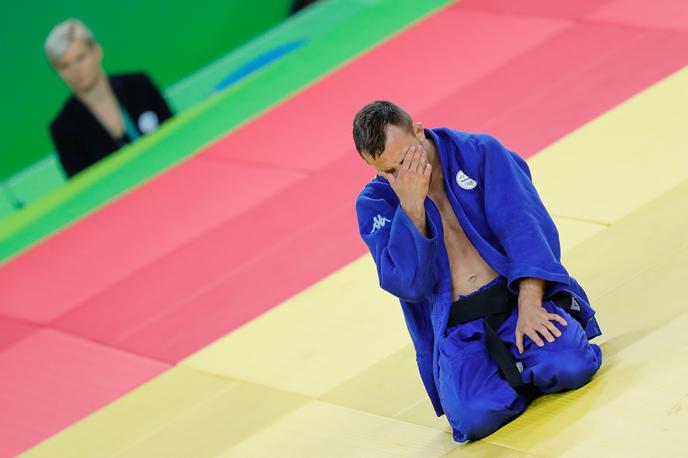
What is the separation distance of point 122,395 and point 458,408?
1.98 meters

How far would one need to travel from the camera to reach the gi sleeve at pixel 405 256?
358 centimetres

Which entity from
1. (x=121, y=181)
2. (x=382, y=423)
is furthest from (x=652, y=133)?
(x=121, y=181)

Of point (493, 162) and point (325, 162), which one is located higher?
point (493, 162)

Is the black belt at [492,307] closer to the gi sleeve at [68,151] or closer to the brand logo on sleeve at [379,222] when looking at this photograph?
the brand logo on sleeve at [379,222]

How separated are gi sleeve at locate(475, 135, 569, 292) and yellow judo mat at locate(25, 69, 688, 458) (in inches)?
15.2

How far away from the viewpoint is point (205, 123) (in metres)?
7.86

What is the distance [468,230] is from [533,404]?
22.8 inches

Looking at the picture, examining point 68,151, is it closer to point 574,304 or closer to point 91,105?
point 91,105

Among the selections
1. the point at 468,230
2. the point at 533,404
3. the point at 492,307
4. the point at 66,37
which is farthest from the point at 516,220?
the point at 66,37

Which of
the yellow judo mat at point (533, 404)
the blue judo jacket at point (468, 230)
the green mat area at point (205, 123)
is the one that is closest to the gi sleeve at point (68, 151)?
the green mat area at point (205, 123)

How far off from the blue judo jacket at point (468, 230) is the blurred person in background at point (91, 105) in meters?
4.26

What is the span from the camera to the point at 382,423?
4.06 metres

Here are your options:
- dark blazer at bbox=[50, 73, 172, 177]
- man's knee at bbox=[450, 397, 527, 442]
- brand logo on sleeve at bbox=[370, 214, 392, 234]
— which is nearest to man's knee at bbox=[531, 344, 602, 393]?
man's knee at bbox=[450, 397, 527, 442]

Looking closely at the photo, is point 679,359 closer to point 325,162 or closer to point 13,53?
point 325,162
